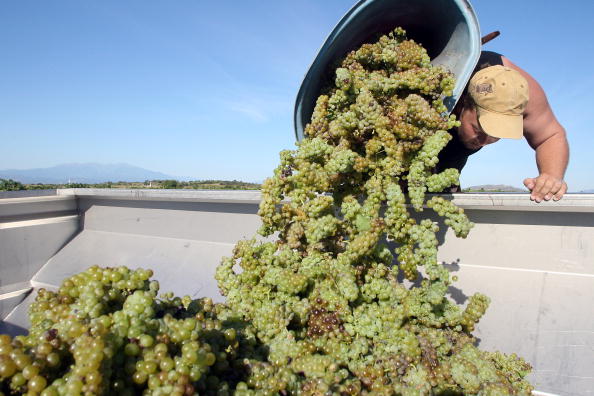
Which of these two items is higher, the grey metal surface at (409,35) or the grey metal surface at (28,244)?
A: the grey metal surface at (409,35)

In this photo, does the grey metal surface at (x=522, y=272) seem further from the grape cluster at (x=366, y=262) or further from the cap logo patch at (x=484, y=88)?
the cap logo patch at (x=484, y=88)

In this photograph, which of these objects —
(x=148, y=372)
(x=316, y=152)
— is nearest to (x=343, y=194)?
(x=316, y=152)

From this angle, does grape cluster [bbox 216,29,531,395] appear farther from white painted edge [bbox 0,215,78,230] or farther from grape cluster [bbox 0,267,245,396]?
white painted edge [bbox 0,215,78,230]

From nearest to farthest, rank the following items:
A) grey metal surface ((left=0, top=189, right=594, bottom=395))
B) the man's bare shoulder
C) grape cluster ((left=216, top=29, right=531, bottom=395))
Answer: grape cluster ((left=216, top=29, right=531, bottom=395)) → grey metal surface ((left=0, top=189, right=594, bottom=395)) → the man's bare shoulder

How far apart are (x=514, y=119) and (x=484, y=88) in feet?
0.85

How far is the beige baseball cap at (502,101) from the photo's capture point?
2.03 metres

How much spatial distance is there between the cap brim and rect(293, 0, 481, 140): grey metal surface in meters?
0.25

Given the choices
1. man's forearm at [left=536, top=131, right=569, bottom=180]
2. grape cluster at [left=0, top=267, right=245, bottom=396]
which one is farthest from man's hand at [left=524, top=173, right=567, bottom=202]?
grape cluster at [left=0, top=267, right=245, bottom=396]

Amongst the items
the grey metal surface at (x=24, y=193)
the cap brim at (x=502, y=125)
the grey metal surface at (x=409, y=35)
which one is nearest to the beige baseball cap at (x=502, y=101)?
the cap brim at (x=502, y=125)

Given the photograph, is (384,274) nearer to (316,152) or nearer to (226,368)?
(316,152)

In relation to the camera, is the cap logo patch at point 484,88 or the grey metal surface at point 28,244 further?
the grey metal surface at point 28,244

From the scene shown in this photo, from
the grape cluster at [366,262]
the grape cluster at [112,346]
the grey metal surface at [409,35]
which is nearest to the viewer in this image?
the grape cluster at [112,346]

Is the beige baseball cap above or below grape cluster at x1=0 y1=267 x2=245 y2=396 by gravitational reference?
above

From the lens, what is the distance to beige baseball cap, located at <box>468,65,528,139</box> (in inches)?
80.0
